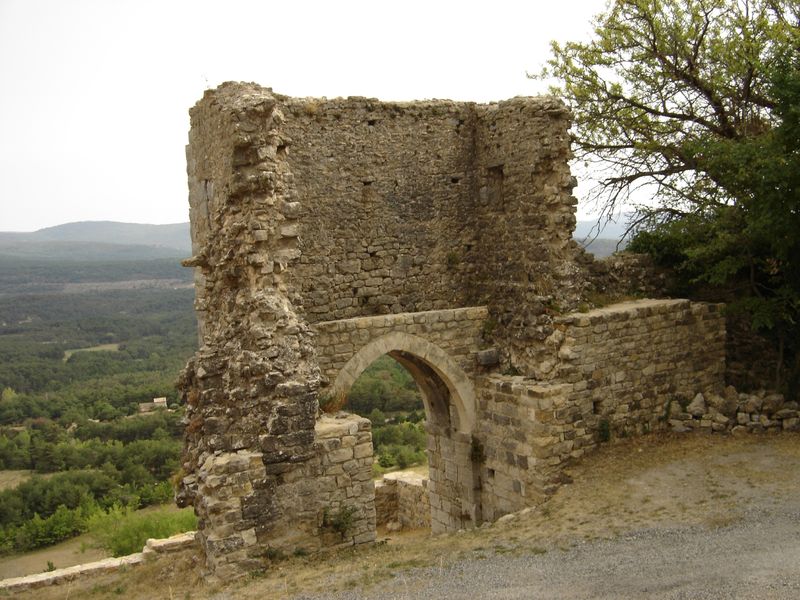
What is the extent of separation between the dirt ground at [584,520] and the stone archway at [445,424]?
1.68 meters

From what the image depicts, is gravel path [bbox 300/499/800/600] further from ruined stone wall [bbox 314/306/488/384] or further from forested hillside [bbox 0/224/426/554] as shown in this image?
forested hillside [bbox 0/224/426/554]

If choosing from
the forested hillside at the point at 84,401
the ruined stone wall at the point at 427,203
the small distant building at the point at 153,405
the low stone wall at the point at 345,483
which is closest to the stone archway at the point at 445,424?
the ruined stone wall at the point at 427,203

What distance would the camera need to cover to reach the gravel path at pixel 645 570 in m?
6.95

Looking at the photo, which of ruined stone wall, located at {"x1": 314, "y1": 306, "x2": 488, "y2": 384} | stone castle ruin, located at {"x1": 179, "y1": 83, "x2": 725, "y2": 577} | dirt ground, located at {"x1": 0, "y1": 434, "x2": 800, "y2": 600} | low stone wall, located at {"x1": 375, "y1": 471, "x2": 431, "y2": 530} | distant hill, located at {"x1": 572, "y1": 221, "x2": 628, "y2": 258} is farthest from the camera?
distant hill, located at {"x1": 572, "y1": 221, "x2": 628, "y2": 258}

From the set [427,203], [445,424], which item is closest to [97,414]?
[445,424]

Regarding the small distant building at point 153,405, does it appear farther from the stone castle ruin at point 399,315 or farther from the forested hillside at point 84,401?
the stone castle ruin at point 399,315

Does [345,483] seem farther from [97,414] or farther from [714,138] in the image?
[97,414]

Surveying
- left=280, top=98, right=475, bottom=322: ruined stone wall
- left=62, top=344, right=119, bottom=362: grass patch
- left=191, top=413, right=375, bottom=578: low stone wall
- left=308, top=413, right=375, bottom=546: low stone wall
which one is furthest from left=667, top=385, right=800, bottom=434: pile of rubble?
left=62, top=344, right=119, bottom=362: grass patch

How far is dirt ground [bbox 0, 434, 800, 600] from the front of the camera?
26.9ft

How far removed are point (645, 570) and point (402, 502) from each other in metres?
7.44

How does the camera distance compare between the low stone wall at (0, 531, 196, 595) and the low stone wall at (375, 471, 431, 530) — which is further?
the low stone wall at (375, 471, 431, 530)

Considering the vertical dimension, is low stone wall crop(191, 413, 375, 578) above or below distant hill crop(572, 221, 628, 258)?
below

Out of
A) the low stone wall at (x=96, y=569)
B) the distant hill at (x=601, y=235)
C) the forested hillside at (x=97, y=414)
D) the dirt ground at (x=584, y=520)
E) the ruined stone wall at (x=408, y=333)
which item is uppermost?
the distant hill at (x=601, y=235)

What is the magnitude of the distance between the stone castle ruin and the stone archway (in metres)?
0.03
